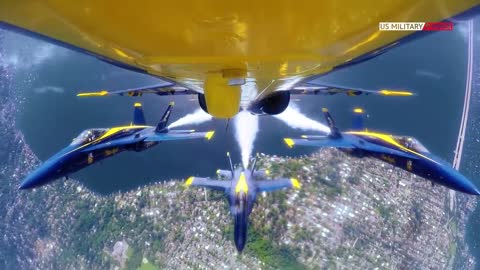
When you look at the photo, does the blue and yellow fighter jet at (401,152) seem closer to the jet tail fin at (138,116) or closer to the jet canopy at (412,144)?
the jet canopy at (412,144)

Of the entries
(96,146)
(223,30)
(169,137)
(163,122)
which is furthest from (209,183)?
(223,30)

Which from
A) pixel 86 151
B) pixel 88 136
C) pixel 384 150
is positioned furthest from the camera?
pixel 88 136

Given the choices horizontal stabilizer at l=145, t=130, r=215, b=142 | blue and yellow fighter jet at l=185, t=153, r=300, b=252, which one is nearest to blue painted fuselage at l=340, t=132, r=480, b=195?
blue and yellow fighter jet at l=185, t=153, r=300, b=252

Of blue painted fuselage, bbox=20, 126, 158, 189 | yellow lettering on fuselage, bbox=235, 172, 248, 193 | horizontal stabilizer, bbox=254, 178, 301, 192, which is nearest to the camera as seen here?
blue painted fuselage, bbox=20, 126, 158, 189

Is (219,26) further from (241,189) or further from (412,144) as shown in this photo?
(412,144)

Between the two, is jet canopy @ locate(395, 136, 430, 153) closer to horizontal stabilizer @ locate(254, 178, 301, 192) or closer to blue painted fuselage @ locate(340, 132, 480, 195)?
blue painted fuselage @ locate(340, 132, 480, 195)

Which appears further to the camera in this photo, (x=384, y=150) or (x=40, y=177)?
(x=384, y=150)

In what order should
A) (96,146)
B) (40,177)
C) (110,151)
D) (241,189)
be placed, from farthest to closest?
(241,189)
(110,151)
(96,146)
(40,177)

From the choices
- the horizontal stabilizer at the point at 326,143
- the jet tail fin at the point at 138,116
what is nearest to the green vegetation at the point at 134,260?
the jet tail fin at the point at 138,116
